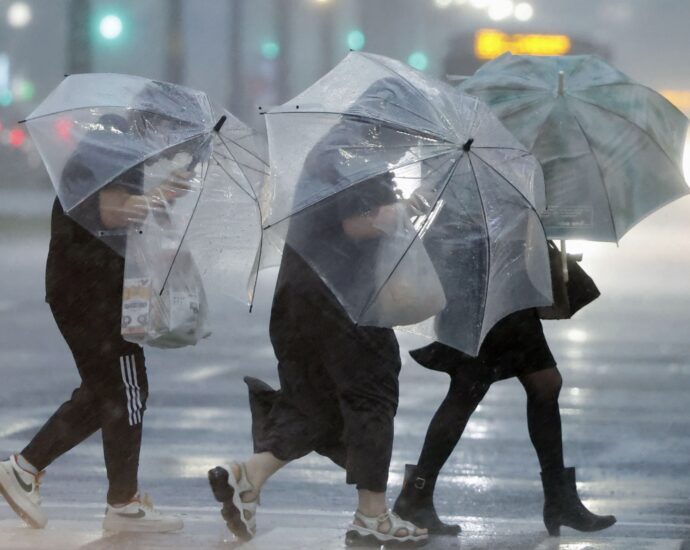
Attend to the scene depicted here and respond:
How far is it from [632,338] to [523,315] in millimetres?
8214

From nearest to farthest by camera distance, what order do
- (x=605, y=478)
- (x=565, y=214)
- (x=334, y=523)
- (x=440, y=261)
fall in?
(x=440, y=261) < (x=565, y=214) < (x=334, y=523) < (x=605, y=478)

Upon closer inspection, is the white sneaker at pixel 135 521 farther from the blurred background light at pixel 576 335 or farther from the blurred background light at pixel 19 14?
the blurred background light at pixel 19 14

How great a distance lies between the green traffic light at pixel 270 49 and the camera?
121 ft

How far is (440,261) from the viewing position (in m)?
4.89

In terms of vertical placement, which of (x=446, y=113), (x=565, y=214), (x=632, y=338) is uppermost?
(x=446, y=113)

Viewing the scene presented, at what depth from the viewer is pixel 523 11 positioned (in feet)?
114

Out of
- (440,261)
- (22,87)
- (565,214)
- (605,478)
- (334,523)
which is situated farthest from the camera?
(22,87)

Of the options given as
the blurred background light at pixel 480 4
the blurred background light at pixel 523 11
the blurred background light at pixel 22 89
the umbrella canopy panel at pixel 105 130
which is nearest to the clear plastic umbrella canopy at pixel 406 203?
the umbrella canopy panel at pixel 105 130

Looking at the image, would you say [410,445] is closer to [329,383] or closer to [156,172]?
[329,383]

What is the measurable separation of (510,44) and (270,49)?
36.7ft

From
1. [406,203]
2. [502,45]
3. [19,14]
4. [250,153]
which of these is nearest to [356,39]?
[502,45]

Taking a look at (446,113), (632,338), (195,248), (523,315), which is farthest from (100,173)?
(632,338)

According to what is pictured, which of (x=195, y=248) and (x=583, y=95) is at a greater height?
(x=583, y=95)

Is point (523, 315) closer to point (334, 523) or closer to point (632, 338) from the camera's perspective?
point (334, 523)
